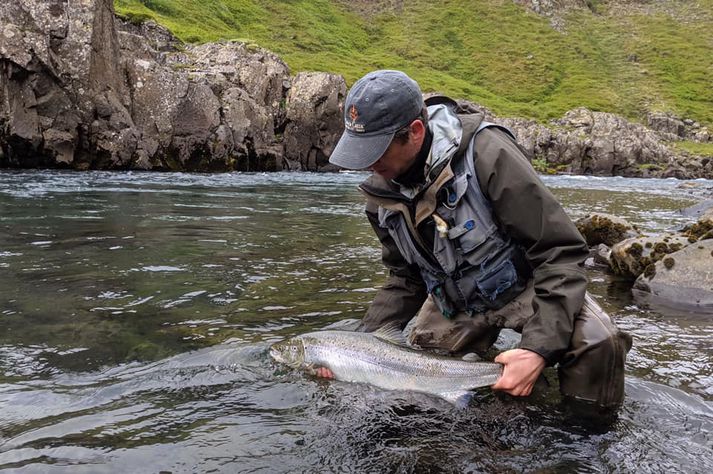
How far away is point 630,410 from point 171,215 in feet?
44.0

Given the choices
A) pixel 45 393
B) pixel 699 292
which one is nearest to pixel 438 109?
pixel 45 393

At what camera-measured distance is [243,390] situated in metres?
4.97

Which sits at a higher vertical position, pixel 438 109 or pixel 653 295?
pixel 438 109

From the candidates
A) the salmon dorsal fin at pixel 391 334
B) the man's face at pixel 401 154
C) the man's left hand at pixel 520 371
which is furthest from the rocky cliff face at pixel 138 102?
the man's left hand at pixel 520 371

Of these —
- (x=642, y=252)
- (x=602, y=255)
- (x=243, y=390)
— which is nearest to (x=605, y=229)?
(x=602, y=255)

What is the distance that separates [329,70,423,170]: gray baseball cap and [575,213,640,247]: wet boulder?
9.86 meters

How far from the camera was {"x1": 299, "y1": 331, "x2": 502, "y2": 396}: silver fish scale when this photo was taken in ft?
14.0

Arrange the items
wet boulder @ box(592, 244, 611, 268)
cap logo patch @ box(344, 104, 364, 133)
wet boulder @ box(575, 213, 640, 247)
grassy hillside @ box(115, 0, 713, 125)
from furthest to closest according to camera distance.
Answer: grassy hillside @ box(115, 0, 713, 125), wet boulder @ box(575, 213, 640, 247), wet boulder @ box(592, 244, 611, 268), cap logo patch @ box(344, 104, 364, 133)

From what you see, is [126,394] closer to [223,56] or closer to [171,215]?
[171,215]

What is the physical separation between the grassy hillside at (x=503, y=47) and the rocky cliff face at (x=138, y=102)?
4107cm

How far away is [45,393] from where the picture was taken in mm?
4684

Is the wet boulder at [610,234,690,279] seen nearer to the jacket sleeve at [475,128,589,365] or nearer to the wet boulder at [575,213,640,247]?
the wet boulder at [575,213,640,247]

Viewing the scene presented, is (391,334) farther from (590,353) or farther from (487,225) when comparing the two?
(590,353)

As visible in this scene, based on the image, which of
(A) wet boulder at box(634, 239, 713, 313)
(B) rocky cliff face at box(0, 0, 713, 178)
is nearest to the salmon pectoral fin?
(A) wet boulder at box(634, 239, 713, 313)
